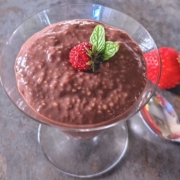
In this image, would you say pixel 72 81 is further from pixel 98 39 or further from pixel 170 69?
pixel 170 69

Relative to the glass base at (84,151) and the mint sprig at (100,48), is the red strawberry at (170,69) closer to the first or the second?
the glass base at (84,151)

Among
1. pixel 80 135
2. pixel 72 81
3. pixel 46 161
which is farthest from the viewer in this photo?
pixel 46 161

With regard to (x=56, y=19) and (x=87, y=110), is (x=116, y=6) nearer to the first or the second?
(x=56, y=19)

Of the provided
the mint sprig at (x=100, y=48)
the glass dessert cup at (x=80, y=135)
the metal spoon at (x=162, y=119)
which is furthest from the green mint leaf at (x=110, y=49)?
the metal spoon at (x=162, y=119)

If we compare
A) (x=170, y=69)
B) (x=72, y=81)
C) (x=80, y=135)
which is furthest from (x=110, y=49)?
(x=170, y=69)

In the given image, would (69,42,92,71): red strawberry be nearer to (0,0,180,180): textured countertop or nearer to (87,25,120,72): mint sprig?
(87,25,120,72): mint sprig

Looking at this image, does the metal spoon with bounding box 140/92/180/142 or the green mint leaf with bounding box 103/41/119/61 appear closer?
the green mint leaf with bounding box 103/41/119/61

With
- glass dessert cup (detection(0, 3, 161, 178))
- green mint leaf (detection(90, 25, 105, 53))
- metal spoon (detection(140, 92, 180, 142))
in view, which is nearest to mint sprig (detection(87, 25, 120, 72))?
green mint leaf (detection(90, 25, 105, 53))
